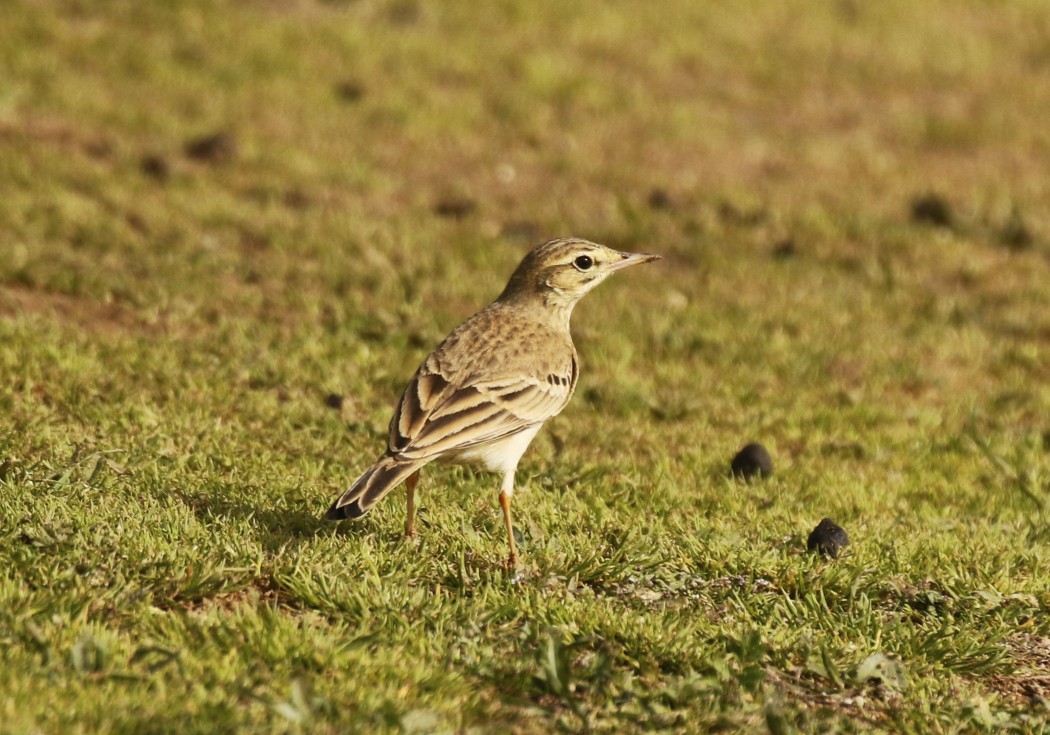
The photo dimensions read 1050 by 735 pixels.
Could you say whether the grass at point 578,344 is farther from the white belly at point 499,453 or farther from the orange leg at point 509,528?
the white belly at point 499,453

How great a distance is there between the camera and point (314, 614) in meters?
6.23

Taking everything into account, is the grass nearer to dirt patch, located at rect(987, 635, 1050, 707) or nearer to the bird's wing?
dirt patch, located at rect(987, 635, 1050, 707)

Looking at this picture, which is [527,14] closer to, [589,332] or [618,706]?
[589,332]

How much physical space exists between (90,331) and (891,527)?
5.62 m

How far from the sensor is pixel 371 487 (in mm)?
6668

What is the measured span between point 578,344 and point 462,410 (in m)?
4.36

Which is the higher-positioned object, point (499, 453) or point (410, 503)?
point (499, 453)

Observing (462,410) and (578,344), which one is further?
(578,344)

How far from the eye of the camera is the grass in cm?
597

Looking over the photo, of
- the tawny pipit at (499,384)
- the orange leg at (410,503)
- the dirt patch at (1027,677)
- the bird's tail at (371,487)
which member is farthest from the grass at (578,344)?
the tawny pipit at (499,384)

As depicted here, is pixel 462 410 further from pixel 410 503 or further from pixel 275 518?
pixel 275 518

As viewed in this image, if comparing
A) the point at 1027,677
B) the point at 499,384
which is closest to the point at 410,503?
the point at 499,384

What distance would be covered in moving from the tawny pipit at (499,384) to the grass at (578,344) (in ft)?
1.30

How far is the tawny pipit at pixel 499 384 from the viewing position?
22.6 feet
